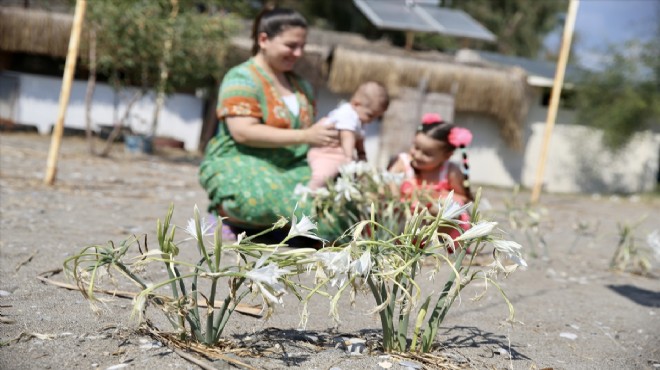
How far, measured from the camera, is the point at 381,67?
1532cm

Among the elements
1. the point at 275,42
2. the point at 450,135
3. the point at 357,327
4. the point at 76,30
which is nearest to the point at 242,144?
the point at 275,42

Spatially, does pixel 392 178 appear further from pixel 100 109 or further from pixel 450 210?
pixel 100 109

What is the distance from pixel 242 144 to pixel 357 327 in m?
1.81

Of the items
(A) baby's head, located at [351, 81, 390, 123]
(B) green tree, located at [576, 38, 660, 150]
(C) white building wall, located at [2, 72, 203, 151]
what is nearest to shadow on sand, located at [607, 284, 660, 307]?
(A) baby's head, located at [351, 81, 390, 123]

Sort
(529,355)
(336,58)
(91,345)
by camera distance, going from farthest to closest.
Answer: (336,58) → (529,355) → (91,345)

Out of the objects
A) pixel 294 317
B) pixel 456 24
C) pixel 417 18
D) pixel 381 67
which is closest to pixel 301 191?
pixel 294 317

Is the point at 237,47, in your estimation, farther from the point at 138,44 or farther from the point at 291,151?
the point at 291,151

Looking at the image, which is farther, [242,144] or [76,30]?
[76,30]

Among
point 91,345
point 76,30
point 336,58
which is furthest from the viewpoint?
point 336,58

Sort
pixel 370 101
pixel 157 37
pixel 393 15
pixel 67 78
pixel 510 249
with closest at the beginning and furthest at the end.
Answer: pixel 510 249, pixel 370 101, pixel 67 78, pixel 157 37, pixel 393 15

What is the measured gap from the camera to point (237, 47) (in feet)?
49.5

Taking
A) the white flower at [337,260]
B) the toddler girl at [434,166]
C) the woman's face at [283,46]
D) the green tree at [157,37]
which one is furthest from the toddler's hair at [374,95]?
the green tree at [157,37]

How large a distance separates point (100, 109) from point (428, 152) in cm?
1247

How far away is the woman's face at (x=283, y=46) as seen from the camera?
13.8 ft
